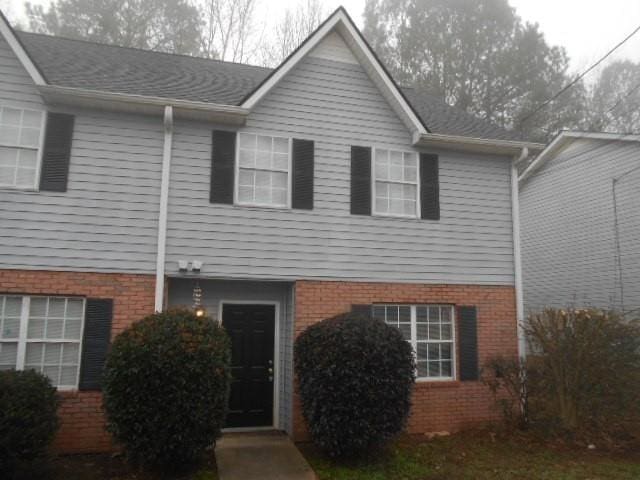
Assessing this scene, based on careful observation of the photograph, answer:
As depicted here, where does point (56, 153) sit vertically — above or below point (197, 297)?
above

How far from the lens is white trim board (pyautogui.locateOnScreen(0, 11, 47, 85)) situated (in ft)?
26.6

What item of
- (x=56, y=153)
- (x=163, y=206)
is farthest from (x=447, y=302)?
(x=56, y=153)

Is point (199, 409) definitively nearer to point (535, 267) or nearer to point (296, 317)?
point (296, 317)

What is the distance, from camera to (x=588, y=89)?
1024 inches

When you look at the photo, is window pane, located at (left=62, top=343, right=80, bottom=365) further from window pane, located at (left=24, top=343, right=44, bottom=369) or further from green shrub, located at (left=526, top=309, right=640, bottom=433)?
green shrub, located at (left=526, top=309, right=640, bottom=433)

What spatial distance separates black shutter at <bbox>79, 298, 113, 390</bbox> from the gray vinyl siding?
49.4 inches

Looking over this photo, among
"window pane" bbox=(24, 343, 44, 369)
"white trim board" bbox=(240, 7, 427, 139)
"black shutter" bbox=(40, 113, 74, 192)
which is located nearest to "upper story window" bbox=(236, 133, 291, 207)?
"white trim board" bbox=(240, 7, 427, 139)

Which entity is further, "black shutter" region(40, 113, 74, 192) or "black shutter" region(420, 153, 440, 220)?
"black shutter" region(420, 153, 440, 220)

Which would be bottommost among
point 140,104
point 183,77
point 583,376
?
point 583,376

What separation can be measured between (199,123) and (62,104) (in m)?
2.21

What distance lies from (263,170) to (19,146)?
156 inches

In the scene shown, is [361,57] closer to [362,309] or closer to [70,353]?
[362,309]

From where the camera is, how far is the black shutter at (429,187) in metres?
10.2

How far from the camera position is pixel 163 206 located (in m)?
8.64
